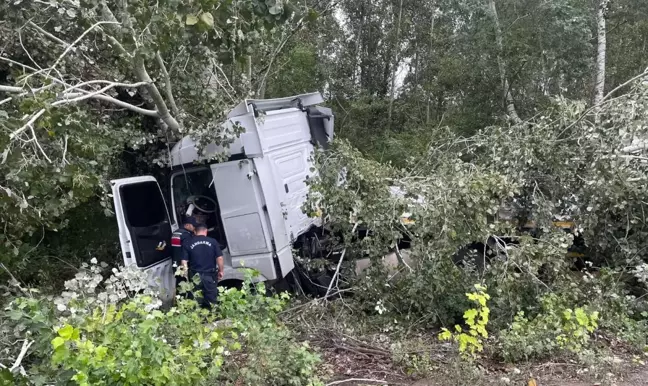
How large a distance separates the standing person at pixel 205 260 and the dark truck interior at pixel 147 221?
1.45 ft

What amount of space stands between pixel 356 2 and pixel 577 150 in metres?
12.5

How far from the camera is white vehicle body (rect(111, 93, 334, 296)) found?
6.20 metres

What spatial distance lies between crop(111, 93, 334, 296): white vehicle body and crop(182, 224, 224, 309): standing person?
0.22m

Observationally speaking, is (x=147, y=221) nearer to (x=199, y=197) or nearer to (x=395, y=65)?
(x=199, y=197)

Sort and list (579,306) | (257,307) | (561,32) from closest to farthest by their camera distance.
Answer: (257,307) < (579,306) < (561,32)

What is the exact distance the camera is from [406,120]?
16.7 m

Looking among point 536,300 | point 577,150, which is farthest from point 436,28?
point 536,300

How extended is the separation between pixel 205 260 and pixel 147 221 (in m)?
0.96

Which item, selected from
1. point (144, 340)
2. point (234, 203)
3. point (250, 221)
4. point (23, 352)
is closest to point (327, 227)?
point (250, 221)

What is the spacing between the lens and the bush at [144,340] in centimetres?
286

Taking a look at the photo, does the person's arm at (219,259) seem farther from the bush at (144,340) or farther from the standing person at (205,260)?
the bush at (144,340)

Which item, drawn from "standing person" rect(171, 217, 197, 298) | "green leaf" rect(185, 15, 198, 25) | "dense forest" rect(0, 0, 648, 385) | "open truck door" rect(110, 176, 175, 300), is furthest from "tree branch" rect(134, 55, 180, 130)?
"green leaf" rect(185, 15, 198, 25)

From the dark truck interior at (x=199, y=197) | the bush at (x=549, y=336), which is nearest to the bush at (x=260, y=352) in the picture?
the bush at (x=549, y=336)

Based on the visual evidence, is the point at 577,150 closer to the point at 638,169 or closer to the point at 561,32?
the point at 638,169
